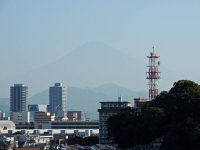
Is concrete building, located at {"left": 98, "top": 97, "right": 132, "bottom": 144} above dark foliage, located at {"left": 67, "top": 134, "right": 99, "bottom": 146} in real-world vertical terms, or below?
above

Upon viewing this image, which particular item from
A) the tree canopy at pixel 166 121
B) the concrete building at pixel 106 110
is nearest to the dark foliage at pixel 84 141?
the concrete building at pixel 106 110

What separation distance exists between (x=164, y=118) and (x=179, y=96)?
3.34 metres

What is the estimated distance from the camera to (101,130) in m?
134

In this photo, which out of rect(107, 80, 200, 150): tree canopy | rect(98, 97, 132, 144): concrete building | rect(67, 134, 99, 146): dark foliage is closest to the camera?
rect(107, 80, 200, 150): tree canopy

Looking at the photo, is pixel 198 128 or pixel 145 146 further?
pixel 145 146

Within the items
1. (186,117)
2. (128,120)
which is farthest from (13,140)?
(186,117)

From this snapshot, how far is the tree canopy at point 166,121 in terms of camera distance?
2992 inches

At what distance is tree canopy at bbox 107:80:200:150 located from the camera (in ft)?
249

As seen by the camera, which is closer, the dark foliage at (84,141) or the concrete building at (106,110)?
the concrete building at (106,110)

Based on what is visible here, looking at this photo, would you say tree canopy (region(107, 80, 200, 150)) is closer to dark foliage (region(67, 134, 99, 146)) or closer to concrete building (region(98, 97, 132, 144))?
concrete building (region(98, 97, 132, 144))

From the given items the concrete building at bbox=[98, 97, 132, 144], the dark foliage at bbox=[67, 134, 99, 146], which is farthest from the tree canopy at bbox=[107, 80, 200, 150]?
the dark foliage at bbox=[67, 134, 99, 146]

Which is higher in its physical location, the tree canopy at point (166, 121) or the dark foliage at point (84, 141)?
the tree canopy at point (166, 121)

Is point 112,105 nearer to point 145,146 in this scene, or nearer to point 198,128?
point 145,146

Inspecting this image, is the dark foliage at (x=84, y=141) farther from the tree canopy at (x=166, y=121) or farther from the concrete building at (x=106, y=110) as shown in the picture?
the tree canopy at (x=166, y=121)
